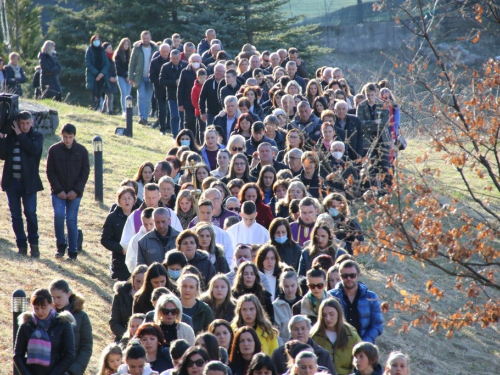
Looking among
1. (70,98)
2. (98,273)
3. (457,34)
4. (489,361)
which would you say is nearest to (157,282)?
(98,273)

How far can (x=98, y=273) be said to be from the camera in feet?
43.3

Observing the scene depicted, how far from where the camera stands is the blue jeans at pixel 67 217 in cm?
1297

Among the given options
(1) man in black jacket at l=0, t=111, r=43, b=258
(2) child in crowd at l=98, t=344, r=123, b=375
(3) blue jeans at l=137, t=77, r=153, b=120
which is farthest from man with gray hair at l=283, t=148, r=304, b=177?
(3) blue jeans at l=137, t=77, r=153, b=120

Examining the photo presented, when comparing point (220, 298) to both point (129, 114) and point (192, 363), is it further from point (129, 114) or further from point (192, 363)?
point (129, 114)

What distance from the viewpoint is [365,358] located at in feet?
29.0

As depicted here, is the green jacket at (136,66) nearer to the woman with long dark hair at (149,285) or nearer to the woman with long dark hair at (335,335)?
the woman with long dark hair at (149,285)

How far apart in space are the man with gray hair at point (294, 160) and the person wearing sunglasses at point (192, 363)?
7.19 m

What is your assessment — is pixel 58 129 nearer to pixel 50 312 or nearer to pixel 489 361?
pixel 489 361

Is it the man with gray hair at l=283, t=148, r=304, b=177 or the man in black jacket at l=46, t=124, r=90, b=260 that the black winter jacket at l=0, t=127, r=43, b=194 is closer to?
the man in black jacket at l=46, t=124, r=90, b=260

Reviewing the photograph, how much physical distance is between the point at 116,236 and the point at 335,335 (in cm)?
361

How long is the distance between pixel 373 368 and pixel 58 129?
14151 millimetres

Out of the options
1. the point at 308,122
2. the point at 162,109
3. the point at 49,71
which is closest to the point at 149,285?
the point at 308,122

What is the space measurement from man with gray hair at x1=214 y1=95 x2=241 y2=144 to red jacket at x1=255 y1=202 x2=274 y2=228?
4.47 meters

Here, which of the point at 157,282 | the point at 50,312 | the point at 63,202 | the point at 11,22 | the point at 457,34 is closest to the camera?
the point at 50,312
